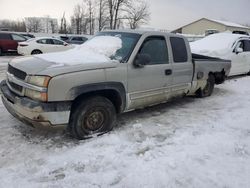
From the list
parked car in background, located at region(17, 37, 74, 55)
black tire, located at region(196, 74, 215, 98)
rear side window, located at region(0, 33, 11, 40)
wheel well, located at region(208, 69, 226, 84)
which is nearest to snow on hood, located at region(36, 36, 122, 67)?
black tire, located at region(196, 74, 215, 98)

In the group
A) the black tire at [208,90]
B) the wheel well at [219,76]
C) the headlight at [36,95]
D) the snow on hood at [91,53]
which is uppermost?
the snow on hood at [91,53]

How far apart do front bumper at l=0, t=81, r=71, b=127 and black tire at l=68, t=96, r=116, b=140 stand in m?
0.19

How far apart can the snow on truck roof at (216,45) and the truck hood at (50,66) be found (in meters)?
7.34

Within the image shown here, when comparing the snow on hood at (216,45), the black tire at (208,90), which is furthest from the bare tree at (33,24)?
the black tire at (208,90)

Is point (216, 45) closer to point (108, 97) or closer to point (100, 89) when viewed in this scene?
point (108, 97)

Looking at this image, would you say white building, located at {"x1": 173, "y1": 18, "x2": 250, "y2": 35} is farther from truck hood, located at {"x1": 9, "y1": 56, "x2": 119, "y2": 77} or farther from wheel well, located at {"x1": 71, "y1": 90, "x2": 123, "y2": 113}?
truck hood, located at {"x1": 9, "y1": 56, "x2": 119, "y2": 77}

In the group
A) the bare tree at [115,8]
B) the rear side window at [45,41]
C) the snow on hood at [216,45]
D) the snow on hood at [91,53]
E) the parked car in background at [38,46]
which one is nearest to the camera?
the snow on hood at [91,53]

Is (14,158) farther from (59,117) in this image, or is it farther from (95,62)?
(95,62)

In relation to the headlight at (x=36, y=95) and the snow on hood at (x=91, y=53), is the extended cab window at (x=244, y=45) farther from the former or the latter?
the headlight at (x=36, y=95)

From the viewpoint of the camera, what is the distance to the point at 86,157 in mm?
3734

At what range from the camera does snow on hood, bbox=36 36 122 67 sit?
425 cm

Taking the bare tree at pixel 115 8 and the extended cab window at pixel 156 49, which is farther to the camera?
the bare tree at pixel 115 8

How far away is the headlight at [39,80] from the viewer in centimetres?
365

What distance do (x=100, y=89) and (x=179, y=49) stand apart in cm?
239
